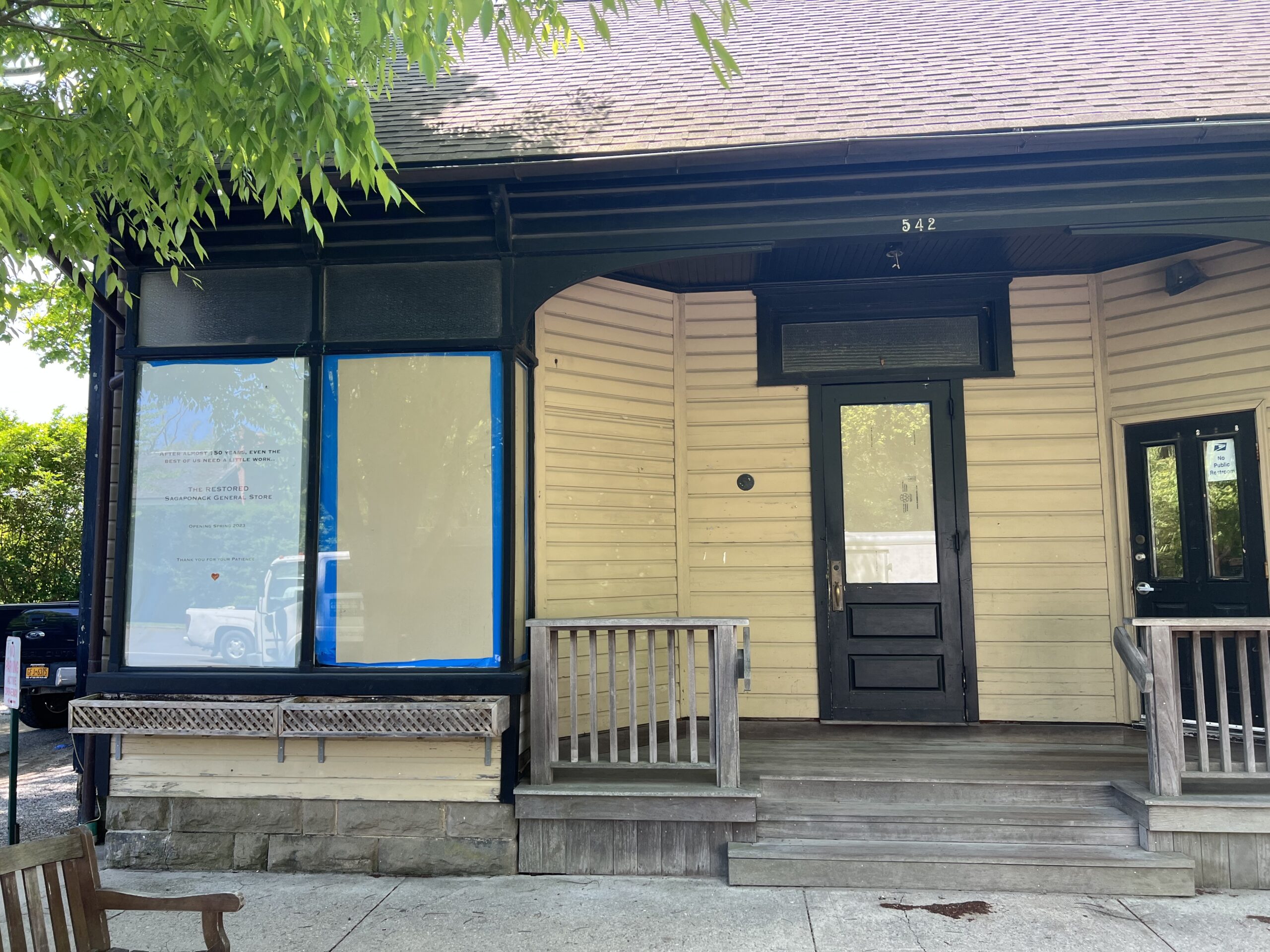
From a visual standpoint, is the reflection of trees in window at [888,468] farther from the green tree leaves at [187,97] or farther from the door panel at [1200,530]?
the green tree leaves at [187,97]

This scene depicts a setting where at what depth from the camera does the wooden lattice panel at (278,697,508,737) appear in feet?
13.5

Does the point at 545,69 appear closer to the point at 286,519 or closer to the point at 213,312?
the point at 213,312

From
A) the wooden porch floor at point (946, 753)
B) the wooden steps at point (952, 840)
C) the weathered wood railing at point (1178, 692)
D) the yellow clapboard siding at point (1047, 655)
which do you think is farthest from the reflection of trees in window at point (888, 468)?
the wooden steps at point (952, 840)

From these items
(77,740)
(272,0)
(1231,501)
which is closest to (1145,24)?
(1231,501)

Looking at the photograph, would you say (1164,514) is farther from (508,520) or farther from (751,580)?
(508,520)

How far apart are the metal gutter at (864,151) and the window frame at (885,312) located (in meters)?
1.51

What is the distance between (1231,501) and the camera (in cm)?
504

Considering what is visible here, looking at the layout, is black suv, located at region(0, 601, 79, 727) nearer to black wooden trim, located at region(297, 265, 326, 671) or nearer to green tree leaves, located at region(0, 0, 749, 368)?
black wooden trim, located at region(297, 265, 326, 671)

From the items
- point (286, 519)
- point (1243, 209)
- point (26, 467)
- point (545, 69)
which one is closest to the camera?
point (1243, 209)

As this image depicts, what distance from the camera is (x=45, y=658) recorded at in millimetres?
8500

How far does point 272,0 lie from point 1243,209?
4.33 meters

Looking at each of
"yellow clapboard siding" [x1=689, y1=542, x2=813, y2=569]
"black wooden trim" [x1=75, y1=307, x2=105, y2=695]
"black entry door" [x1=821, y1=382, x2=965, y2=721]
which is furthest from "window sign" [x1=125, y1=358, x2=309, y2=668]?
"black entry door" [x1=821, y1=382, x2=965, y2=721]

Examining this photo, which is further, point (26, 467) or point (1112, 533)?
point (26, 467)

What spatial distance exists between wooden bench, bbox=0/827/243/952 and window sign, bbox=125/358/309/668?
1.81 metres
